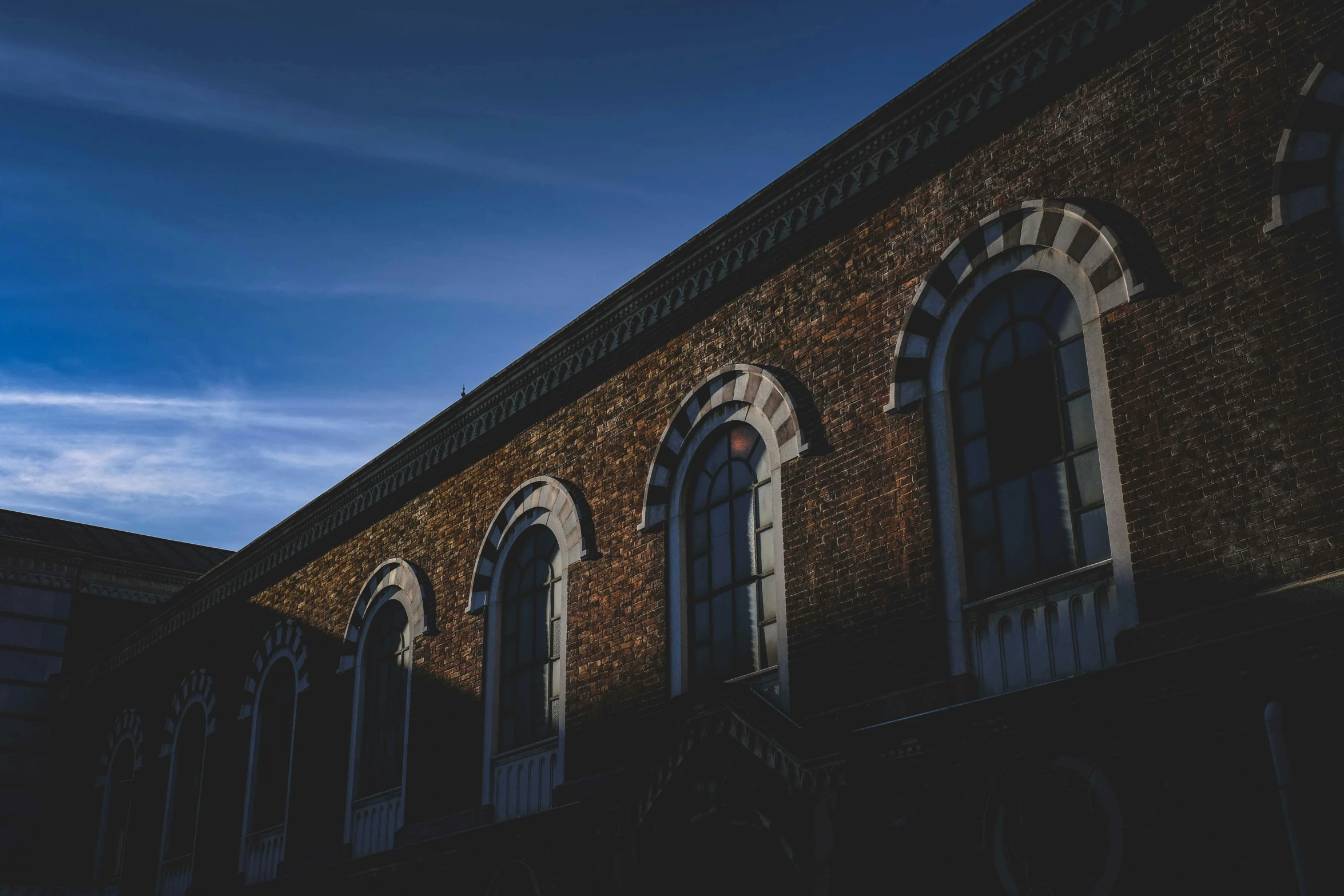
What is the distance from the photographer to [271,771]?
65.0ft

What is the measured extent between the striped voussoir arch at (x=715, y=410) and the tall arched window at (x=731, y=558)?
28 cm

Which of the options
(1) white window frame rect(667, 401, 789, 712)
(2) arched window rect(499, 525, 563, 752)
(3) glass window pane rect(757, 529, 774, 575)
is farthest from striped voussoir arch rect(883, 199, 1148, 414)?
(2) arched window rect(499, 525, 563, 752)

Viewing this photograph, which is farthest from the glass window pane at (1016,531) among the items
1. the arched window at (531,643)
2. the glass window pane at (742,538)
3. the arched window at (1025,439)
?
the arched window at (531,643)

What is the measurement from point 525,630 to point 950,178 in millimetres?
7246

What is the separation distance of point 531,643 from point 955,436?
6402 mm

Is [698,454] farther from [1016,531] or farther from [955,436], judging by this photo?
[1016,531]

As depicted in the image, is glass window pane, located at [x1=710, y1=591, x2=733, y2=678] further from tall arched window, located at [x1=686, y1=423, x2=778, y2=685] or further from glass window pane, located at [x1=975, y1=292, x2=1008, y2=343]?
glass window pane, located at [x1=975, y1=292, x2=1008, y2=343]

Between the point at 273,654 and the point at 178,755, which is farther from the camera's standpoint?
the point at 178,755

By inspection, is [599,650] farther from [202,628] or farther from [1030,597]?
[202,628]

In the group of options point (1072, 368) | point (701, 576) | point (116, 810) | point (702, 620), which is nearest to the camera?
point (1072, 368)

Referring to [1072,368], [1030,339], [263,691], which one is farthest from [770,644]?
[263,691]

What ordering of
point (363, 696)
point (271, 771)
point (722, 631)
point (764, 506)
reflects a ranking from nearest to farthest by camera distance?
point (764, 506) → point (722, 631) → point (363, 696) → point (271, 771)

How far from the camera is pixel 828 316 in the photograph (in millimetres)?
12594

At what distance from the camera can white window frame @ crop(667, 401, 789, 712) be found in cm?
1219
